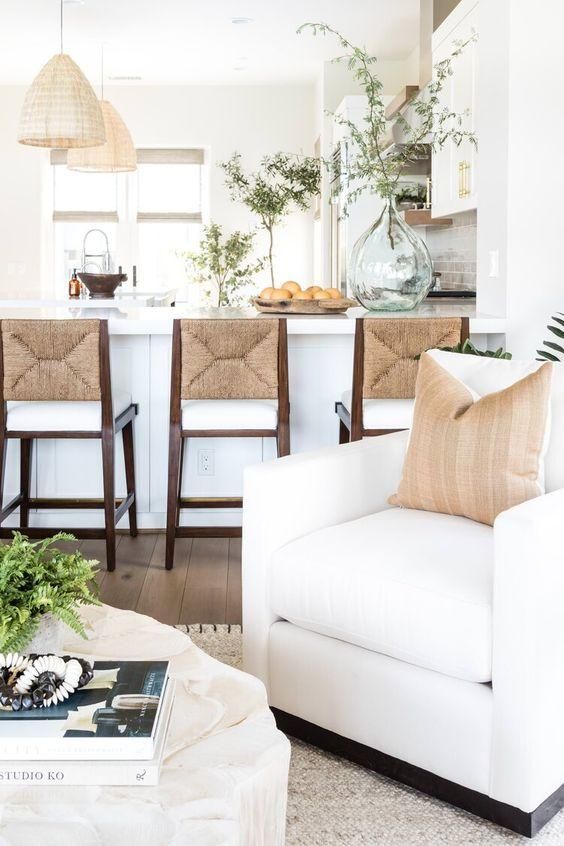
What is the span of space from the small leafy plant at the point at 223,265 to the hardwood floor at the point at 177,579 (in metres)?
5.90

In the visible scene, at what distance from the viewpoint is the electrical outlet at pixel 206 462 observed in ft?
13.6

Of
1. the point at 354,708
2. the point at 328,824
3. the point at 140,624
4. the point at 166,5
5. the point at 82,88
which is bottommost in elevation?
the point at 328,824

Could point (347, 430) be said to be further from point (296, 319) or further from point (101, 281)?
point (101, 281)

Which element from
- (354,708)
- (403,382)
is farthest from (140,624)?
(403,382)

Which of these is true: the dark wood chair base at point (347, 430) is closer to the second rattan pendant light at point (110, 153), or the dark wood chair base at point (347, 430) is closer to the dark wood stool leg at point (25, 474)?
the dark wood stool leg at point (25, 474)

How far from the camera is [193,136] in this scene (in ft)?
33.2

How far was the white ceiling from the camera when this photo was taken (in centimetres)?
699

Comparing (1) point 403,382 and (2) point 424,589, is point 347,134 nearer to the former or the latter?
(1) point 403,382

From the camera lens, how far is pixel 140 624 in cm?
185

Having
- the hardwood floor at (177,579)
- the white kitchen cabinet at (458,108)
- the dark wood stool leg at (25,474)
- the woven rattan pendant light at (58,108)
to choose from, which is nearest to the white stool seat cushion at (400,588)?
the hardwood floor at (177,579)

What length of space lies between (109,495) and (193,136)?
285 inches

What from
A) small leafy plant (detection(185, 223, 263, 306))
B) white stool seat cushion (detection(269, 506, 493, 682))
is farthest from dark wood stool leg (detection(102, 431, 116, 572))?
small leafy plant (detection(185, 223, 263, 306))

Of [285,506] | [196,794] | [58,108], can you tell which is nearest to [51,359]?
[285,506]

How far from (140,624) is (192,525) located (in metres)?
2.37
